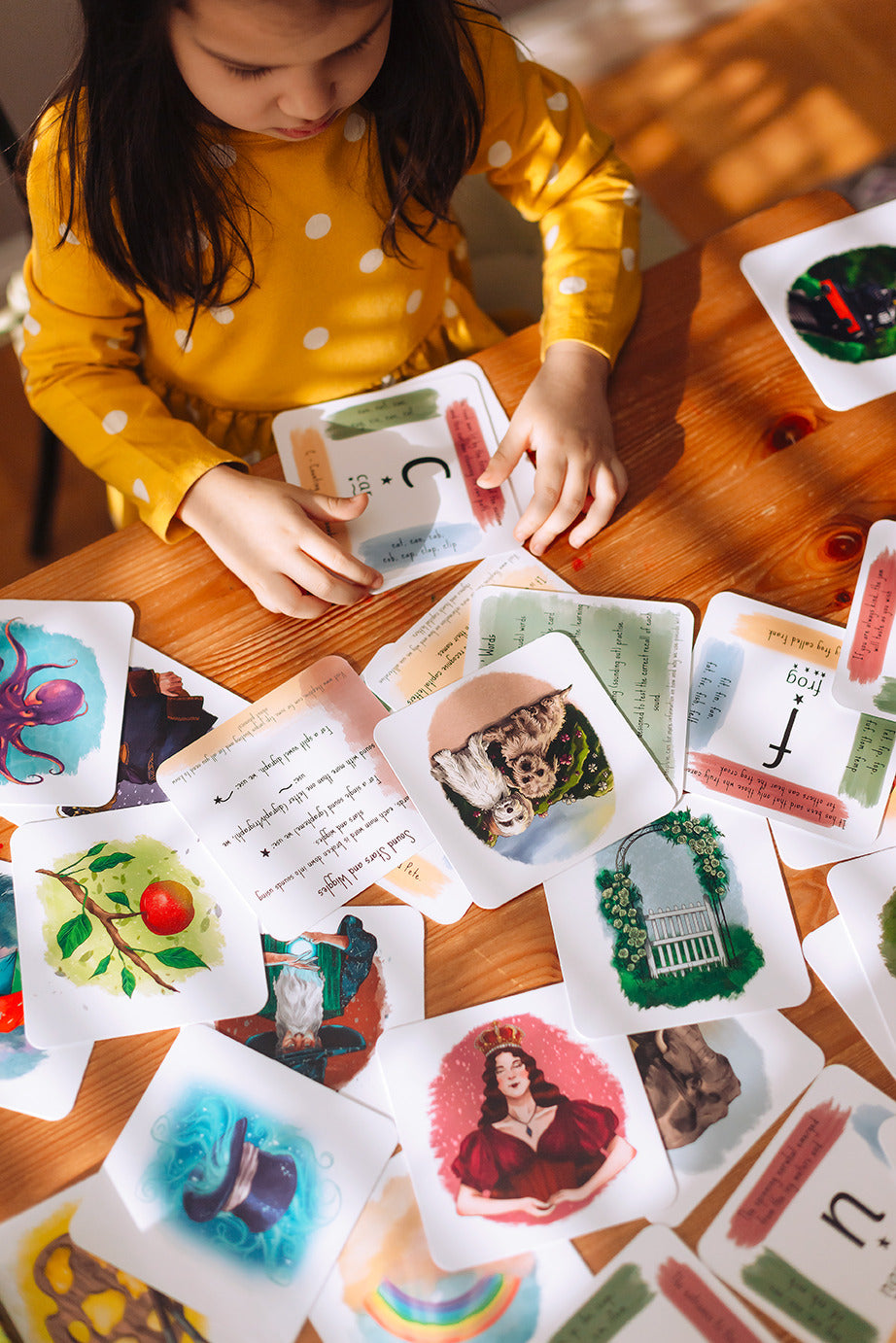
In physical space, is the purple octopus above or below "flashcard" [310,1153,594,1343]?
above

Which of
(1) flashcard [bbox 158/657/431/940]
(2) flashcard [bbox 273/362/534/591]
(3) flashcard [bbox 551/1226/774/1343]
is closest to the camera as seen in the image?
(3) flashcard [bbox 551/1226/774/1343]

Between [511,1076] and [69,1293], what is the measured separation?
325 millimetres

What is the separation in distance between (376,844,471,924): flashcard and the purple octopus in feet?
0.94

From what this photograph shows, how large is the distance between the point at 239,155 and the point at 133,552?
349mm

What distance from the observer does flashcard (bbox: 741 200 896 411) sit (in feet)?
2.74

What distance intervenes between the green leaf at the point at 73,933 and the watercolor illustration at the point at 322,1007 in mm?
124

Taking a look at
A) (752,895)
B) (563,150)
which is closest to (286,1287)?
(752,895)

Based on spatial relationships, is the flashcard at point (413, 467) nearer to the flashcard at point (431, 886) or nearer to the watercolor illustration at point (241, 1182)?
the flashcard at point (431, 886)

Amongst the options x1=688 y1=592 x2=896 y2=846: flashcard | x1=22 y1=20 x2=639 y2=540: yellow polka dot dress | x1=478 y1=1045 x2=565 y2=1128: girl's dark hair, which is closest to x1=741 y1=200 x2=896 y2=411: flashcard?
x1=22 y1=20 x2=639 y2=540: yellow polka dot dress

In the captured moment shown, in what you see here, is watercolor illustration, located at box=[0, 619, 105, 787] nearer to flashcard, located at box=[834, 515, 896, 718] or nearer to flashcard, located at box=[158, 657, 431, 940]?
flashcard, located at box=[158, 657, 431, 940]

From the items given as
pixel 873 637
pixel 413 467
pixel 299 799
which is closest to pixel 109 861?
pixel 299 799

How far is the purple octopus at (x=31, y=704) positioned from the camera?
28.8 inches

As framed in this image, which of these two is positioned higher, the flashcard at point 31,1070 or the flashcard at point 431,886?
the flashcard at point 31,1070

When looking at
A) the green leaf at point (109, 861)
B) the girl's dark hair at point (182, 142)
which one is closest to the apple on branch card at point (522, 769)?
the green leaf at point (109, 861)
